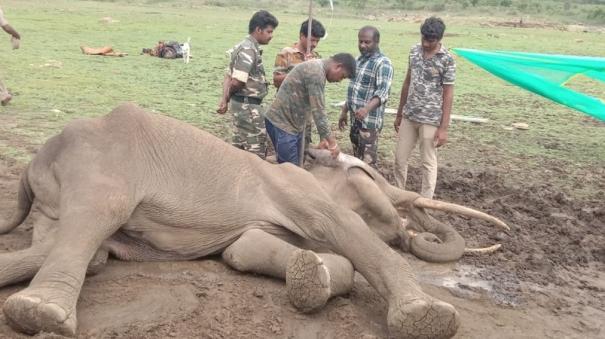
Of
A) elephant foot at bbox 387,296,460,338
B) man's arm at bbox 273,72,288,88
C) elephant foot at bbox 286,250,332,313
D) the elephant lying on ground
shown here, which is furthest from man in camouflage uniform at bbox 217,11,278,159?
elephant foot at bbox 387,296,460,338

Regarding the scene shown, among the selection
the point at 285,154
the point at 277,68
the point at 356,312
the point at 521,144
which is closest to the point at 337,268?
the point at 356,312

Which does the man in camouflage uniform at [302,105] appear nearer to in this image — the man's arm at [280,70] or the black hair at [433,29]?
the man's arm at [280,70]

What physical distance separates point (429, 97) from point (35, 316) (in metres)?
4.41

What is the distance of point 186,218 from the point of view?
4.77 m

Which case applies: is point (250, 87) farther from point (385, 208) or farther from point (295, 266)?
point (295, 266)

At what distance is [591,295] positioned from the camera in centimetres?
535

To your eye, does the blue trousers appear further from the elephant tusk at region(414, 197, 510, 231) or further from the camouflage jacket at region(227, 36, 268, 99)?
the elephant tusk at region(414, 197, 510, 231)

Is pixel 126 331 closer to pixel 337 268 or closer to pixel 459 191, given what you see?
pixel 337 268

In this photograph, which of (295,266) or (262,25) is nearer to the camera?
(295,266)

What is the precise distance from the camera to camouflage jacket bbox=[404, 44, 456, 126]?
22.2ft

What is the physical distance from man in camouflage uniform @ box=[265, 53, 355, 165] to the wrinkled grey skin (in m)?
0.20

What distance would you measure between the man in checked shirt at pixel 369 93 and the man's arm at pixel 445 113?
1.96 ft

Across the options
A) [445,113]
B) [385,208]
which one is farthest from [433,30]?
[385,208]

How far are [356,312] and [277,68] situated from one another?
12.2 feet
